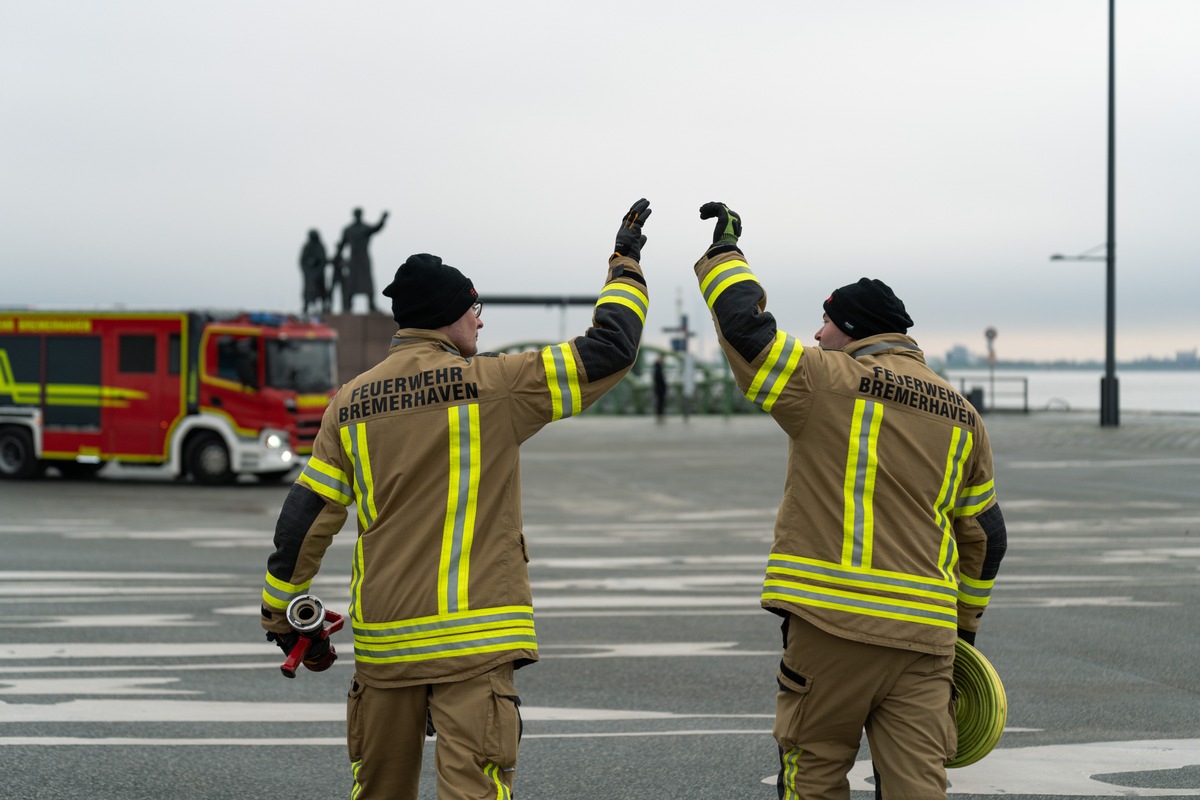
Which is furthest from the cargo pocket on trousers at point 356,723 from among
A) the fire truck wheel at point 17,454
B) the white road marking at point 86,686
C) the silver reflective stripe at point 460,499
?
the fire truck wheel at point 17,454

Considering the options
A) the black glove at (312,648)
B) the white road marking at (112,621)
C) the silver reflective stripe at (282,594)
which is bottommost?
the white road marking at (112,621)

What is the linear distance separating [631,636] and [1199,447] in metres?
20.2

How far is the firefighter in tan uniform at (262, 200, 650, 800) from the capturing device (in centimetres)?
357

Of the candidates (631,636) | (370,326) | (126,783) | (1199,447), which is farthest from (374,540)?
(370,326)

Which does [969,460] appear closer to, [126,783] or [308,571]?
[308,571]

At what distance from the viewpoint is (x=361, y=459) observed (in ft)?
12.1

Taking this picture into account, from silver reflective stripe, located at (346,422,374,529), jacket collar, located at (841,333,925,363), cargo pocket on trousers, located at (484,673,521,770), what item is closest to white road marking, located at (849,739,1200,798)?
jacket collar, located at (841,333,925,363)

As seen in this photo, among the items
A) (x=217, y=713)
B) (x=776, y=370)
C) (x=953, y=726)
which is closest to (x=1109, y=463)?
(x=217, y=713)

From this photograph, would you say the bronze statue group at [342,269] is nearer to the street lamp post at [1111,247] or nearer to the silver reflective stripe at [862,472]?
the street lamp post at [1111,247]

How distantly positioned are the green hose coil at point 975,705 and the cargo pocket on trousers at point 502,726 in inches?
50.9

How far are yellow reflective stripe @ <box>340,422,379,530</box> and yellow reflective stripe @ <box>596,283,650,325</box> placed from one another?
75cm

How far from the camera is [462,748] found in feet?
11.3

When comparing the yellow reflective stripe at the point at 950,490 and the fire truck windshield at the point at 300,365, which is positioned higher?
the fire truck windshield at the point at 300,365

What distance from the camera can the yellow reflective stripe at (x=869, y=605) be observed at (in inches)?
148
